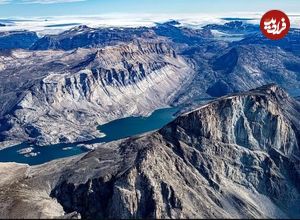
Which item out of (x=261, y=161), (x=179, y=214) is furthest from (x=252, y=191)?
(x=179, y=214)

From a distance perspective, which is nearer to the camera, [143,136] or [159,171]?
[159,171]

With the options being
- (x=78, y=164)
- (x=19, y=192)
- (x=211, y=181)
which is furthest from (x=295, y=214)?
(x=19, y=192)

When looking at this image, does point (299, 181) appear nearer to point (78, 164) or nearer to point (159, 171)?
point (159, 171)

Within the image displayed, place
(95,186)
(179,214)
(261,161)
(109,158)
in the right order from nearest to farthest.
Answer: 1. (179,214)
2. (95,186)
3. (109,158)
4. (261,161)

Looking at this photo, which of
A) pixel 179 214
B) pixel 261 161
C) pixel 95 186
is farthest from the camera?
pixel 261 161

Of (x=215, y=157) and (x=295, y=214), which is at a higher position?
(x=215, y=157)

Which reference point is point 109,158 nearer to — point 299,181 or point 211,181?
point 211,181
